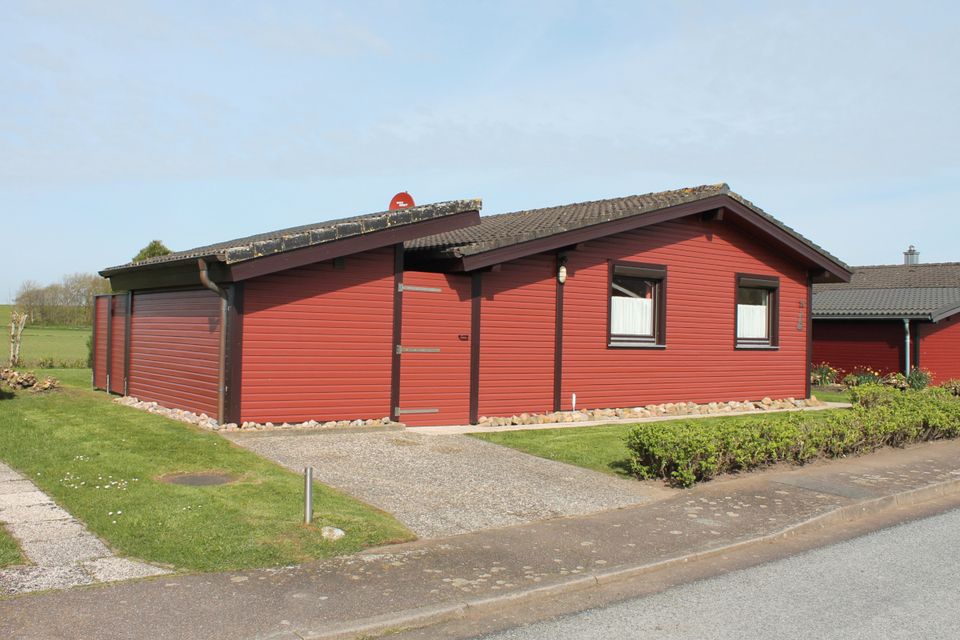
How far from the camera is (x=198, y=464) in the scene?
916 centimetres

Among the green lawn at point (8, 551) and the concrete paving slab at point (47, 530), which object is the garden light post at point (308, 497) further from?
the green lawn at point (8, 551)

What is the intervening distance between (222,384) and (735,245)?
11159mm

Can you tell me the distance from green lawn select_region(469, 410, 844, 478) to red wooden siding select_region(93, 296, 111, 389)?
8805mm

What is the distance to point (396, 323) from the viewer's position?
1277cm

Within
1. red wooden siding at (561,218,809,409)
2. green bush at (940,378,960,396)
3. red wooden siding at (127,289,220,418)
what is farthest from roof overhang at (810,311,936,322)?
red wooden siding at (127,289,220,418)

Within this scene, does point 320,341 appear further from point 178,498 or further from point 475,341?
point 178,498

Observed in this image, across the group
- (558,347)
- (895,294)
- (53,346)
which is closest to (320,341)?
(558,347)

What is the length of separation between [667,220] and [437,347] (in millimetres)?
5460

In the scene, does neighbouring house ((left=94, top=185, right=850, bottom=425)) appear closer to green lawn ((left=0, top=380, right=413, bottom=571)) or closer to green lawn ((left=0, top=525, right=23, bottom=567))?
green lawn ((left=0, top=380, right=413, bottom=571))

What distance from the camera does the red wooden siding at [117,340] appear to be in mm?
15805

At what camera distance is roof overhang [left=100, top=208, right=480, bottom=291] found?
11008 mm

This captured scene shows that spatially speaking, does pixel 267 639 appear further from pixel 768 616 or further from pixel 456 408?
pixel 456 408

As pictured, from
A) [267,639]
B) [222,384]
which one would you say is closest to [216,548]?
[267,639]

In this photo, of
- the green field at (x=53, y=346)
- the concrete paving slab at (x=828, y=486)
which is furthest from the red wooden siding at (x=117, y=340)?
the concrete paving slab at (x=828, y=486)
